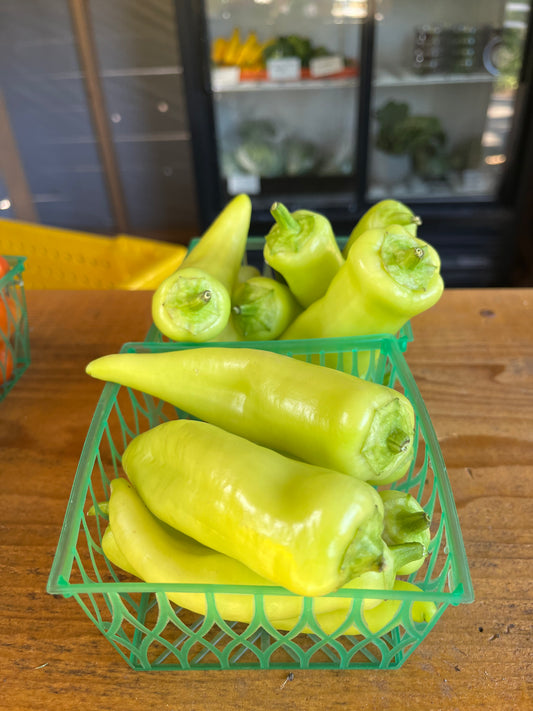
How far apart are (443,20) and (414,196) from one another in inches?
19.5

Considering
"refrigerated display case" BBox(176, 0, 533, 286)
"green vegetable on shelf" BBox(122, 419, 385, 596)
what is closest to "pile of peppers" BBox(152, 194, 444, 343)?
"green vegetable on shelf" BBox(122, 419, 385, 596)

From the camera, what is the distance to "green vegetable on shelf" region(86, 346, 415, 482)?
1.06ft

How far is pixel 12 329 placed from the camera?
0.60 meters

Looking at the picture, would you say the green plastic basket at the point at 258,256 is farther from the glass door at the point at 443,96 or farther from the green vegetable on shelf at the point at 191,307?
the glass door at the point at 443,96

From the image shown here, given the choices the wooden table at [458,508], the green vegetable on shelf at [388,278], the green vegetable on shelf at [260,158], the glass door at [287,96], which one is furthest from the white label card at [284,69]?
the green vegetable on shelf at [388,278]

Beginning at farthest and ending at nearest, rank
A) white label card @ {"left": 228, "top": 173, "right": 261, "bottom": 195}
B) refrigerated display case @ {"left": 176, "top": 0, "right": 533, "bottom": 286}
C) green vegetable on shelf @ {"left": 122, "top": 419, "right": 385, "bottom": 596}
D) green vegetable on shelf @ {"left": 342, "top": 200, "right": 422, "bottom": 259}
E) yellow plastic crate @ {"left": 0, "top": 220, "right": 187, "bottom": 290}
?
white label card @ {"left": 228, "top": 173, "right": 261, "bottom": 195}, refrigerated display case @ {"left": 176, "top": 0, "right": 533, "bottom": 286}, yellow plastic crate @ {"left": 0, "top": 220, "right": 187, "bottom": 290}, green vegetable on shelf @ {"left": 342, "top": 200, "right": 422, "bottom": 259}, green vegetable on shelf @ {"left": 122, "top": 419, "right": 385, "bottom": 596}

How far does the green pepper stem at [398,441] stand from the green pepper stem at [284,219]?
22 centimetres

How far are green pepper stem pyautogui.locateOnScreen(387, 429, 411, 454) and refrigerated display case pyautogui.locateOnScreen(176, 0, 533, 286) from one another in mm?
1433

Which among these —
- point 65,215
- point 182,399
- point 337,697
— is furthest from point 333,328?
point 65,215

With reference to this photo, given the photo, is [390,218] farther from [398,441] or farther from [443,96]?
[443,96]

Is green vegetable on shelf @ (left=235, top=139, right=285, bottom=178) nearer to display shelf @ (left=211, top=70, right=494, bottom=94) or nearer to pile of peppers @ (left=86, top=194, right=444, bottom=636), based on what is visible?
display shelf @ (left=211, top=70, right=494, bottom=94)

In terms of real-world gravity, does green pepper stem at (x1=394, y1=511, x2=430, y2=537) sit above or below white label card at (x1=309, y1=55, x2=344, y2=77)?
above

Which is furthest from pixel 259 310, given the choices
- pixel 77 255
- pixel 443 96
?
pixel 443 96

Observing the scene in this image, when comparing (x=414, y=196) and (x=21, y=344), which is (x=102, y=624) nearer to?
(x=21, y=344)
